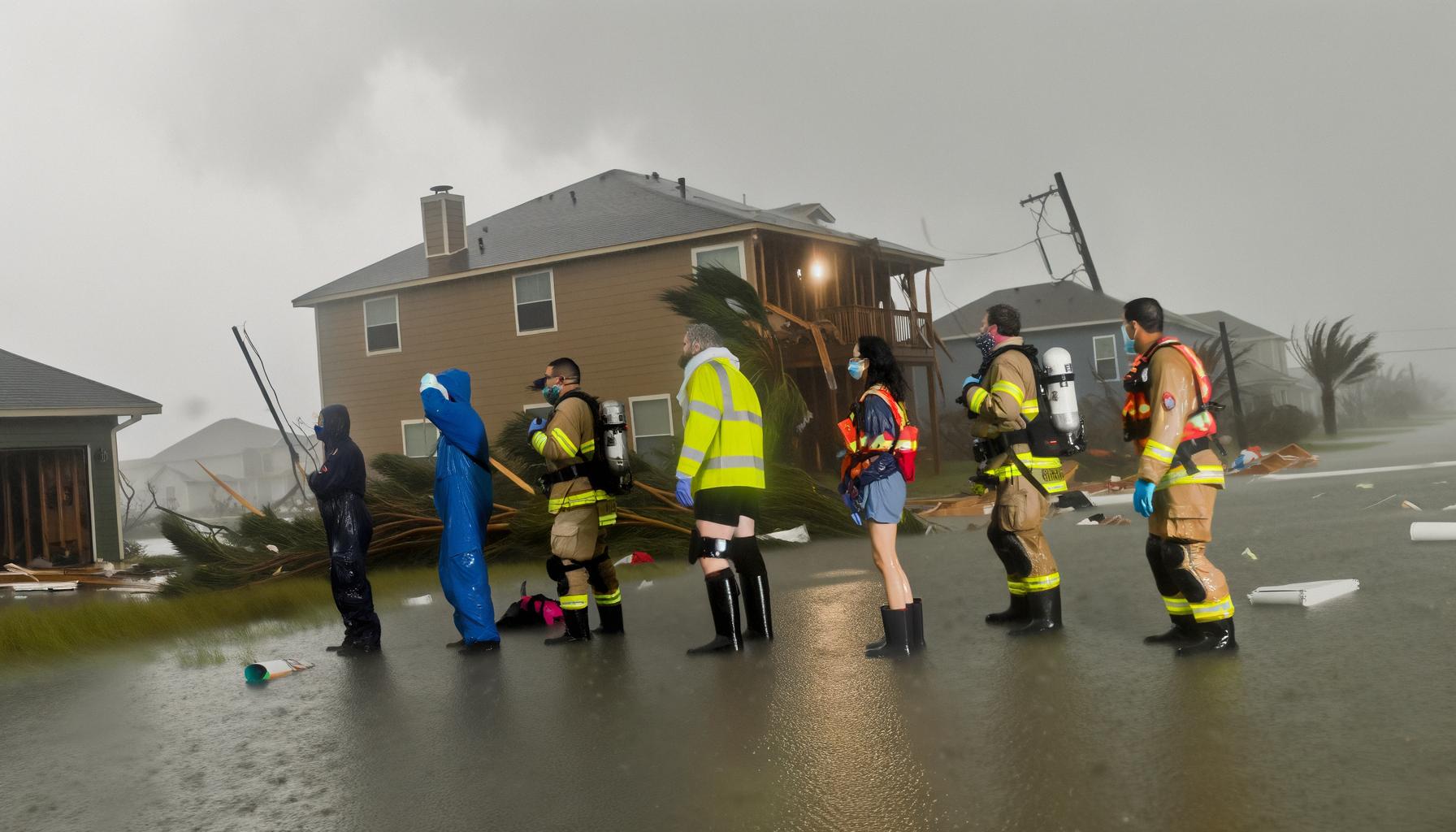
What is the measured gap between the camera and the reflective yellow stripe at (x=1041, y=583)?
6738mm

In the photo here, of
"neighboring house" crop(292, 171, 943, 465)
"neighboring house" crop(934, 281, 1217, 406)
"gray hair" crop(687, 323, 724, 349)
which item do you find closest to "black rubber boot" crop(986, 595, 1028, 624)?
"gray hair" crop(687, 323, 724, 349)

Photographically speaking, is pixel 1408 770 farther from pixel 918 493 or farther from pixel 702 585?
pixel 918 493

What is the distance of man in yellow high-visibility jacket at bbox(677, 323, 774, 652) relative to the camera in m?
6.82

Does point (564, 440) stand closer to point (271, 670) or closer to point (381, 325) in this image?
point (271, 670)

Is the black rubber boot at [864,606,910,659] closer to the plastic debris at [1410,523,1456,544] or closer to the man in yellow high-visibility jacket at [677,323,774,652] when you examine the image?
the man in yellow high-visibility jacket at [677,323,774,652]

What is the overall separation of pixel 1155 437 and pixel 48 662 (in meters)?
7.90

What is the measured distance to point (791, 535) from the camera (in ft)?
42.1

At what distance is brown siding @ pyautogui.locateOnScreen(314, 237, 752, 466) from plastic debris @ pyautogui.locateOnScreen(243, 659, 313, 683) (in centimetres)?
1719

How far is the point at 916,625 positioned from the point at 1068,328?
3594 cm

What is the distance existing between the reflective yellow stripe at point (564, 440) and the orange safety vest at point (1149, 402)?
136 inches

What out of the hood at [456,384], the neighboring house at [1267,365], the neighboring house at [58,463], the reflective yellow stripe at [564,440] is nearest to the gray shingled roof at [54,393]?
the neighboring house at [58,463]

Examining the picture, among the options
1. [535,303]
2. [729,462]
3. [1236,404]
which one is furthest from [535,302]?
[729,462]

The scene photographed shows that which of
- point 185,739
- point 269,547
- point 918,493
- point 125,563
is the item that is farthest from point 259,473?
point 185,739

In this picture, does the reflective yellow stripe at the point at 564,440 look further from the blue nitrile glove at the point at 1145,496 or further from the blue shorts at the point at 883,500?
the blue nitrile glove at the point at 1145,496
